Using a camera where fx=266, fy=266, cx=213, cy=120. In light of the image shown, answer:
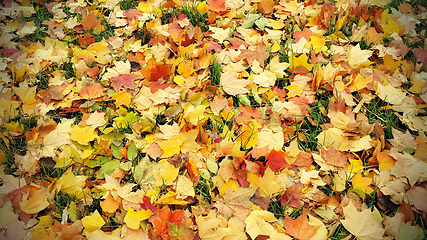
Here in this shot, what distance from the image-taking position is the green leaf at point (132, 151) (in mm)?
1667

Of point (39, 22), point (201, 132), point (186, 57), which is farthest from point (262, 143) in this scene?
point (39, 22)

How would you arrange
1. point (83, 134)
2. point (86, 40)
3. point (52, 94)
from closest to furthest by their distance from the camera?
1. point (83, 134)
2. point (52, 94)
3. point (86, 40)

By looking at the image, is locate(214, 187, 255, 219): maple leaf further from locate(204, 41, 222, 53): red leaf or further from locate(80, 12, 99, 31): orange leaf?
locate(80, 12, 99, 31): orange leaf

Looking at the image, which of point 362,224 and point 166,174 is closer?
point 362,224

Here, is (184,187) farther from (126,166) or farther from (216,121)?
(216,121)

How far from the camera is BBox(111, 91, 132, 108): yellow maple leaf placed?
194 cm

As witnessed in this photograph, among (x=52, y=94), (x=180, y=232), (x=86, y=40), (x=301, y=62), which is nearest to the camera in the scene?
(x=180, y=232)

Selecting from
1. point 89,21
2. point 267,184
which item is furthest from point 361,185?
point 89,21

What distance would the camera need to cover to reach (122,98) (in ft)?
6.44

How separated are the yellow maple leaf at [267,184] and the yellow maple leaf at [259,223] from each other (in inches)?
4.7

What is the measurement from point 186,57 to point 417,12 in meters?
2.26

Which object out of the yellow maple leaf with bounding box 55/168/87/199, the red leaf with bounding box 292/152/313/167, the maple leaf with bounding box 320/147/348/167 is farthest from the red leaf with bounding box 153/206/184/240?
the maple leaf with bounding box 320/147/348/167

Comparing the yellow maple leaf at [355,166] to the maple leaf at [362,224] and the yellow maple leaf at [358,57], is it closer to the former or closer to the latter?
the maple leaf at [362,224]

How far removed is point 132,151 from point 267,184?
0.85m
